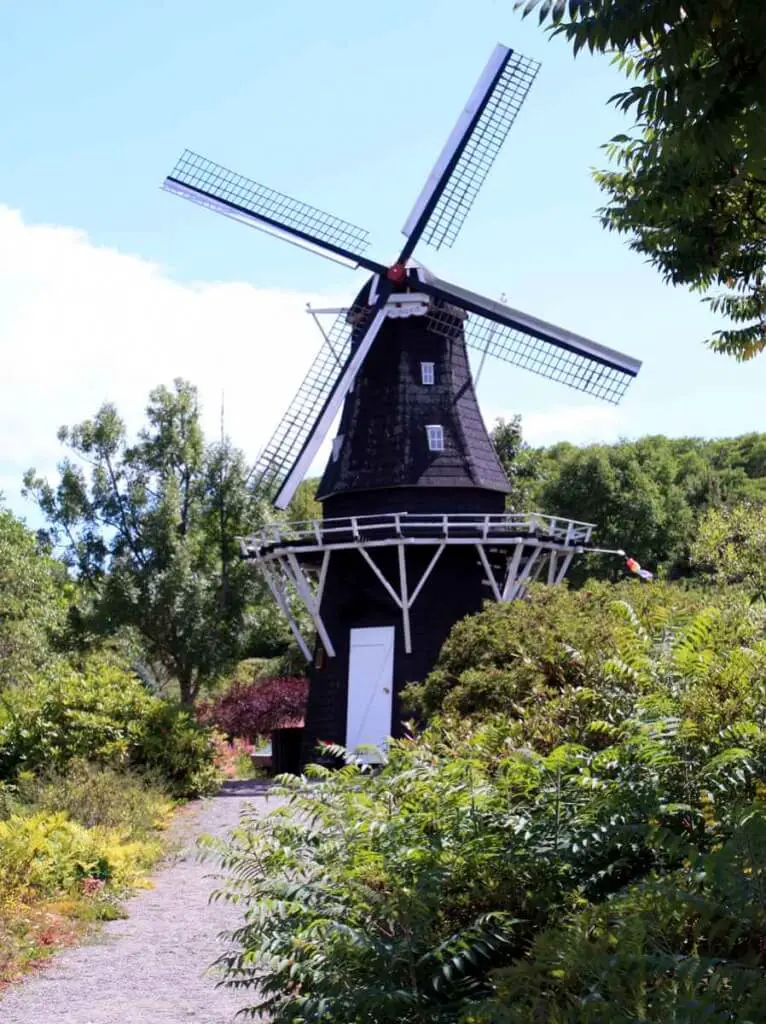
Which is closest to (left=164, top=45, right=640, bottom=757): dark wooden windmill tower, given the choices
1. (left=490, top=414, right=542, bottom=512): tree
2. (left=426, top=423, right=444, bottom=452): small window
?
(left=426, top=423, right=444, bottom=452): small window

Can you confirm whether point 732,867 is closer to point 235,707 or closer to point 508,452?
point 235,707

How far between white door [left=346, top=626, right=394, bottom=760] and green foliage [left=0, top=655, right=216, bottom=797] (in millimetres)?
4630

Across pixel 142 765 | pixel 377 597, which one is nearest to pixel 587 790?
pixel 142 765

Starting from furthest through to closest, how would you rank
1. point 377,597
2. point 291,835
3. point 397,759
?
point 377,597 < point 397,759 < point 291,835

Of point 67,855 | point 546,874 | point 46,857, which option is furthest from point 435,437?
point 546,874

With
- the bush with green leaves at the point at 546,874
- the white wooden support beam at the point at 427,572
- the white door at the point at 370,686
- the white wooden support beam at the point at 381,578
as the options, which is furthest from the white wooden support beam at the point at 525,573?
the bush with green leaves at the point at 546,874

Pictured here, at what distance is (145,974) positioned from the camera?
30.8 ft

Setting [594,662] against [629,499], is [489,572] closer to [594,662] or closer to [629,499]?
[594,662]

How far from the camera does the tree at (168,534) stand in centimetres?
3016

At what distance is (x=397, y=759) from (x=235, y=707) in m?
26.9

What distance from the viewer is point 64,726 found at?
1945 cm

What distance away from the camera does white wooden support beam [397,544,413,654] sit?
934 inches

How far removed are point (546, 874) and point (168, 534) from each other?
2536 cm

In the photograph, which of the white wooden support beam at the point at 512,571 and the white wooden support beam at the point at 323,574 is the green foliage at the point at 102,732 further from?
the white wooden support beam at the point at 512,571
